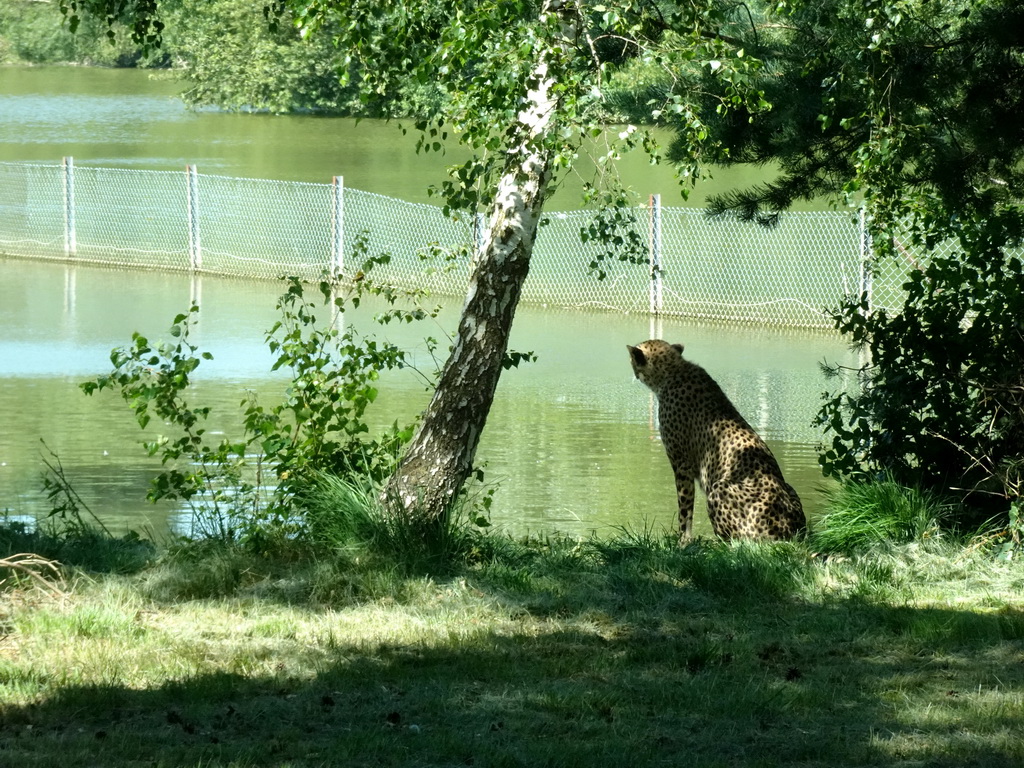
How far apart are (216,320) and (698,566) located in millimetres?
11322

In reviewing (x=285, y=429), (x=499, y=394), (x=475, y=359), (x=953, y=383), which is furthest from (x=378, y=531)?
(x=499, y=394)

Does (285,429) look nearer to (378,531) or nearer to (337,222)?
(378,531)

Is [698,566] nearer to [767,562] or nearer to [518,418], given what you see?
[767,562]

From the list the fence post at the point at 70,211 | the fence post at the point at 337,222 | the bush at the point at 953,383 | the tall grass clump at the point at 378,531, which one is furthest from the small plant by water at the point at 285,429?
the fence post at the point at 70,211

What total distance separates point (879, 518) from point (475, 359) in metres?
2.14

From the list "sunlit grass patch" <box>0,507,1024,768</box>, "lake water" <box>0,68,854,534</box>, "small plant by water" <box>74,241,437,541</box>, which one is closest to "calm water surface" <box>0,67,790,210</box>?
"lake water" <box>0,68,854,534</box>

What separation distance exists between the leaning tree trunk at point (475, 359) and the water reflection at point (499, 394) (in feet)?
5.55

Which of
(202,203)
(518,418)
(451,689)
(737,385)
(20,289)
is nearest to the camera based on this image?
(451,689)

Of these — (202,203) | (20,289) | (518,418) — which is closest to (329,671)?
(518,418)

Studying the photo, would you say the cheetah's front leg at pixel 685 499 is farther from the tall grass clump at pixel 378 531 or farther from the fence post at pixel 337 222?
the fence post at pixel 337 222

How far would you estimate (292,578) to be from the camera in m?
6.52

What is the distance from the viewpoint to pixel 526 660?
5.36m

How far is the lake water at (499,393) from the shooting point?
10.0 m

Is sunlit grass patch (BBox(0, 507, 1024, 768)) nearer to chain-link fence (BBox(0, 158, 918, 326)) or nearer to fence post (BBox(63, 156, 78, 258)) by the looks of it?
chain-link fence (BBox(0, 158, 918, 326))
